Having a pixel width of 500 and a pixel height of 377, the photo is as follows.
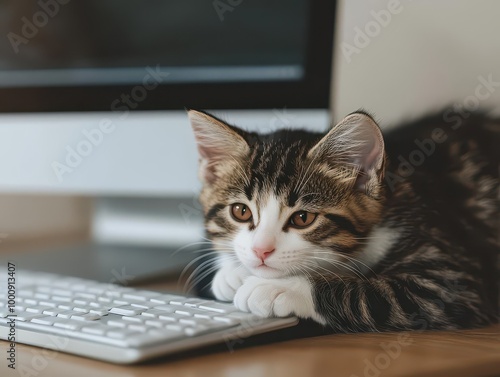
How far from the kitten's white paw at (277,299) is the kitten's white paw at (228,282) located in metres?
0.05

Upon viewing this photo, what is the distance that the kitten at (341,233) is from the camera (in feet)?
2.20

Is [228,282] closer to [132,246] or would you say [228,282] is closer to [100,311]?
[100,311]

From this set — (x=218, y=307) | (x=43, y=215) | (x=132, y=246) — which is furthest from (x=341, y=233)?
(x=43, y=215)

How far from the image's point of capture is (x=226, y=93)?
0.97 m

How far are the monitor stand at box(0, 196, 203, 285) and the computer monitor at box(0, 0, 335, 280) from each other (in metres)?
0.01

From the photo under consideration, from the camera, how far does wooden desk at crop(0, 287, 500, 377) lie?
50 cm

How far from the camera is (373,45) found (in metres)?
1.10

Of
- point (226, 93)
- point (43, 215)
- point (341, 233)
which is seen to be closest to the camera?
point (341, 233)

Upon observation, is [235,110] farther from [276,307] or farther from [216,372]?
[216,372]

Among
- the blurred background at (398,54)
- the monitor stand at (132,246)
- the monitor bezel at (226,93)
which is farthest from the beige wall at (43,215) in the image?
the monitor bezel at (226,93)

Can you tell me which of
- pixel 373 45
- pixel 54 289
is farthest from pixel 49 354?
pixel 373 45

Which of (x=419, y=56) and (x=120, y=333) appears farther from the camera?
(x=419, y=56)

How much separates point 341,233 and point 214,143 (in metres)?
0.22

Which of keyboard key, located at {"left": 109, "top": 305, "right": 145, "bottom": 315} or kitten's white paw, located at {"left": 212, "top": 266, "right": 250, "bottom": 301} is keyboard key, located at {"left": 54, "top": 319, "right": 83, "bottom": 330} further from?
kitten's white paw, located at {"left": 212, "top": 266, "right": 250, "bottom": 301}
